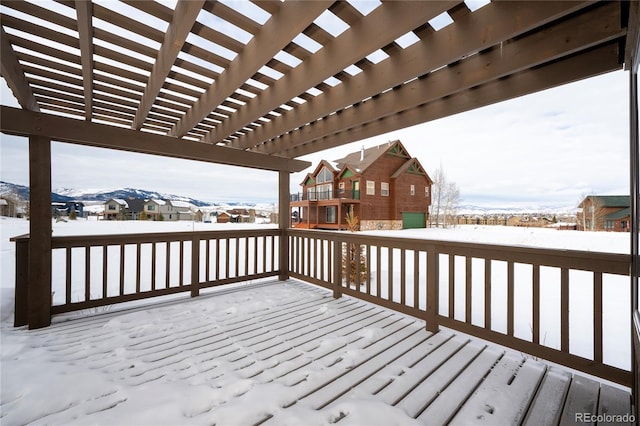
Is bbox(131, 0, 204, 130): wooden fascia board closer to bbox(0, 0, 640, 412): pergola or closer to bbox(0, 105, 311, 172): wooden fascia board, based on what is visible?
bbox(0, 0, 640, 412): pergola

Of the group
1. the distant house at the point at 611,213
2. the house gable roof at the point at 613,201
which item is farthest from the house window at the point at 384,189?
the house gable roof at the point at 613,201

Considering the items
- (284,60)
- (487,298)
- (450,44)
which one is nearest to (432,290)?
(487,298)

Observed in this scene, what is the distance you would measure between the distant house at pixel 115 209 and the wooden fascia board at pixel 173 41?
2.44m

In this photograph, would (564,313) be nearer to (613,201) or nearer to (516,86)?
(613,201)

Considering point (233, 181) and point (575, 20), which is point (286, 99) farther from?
point (233, 181)

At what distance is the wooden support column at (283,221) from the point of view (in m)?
4.43

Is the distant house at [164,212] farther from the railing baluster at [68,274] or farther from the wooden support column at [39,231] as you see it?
the wooden support column at [39,231]

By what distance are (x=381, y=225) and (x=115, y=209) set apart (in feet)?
41.1

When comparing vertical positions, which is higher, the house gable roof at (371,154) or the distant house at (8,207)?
the house gable roof at (371,154)

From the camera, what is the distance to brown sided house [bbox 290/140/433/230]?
14.1m

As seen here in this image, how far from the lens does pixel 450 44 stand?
59.8 inches

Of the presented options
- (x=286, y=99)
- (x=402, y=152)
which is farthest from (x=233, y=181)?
(x=402, y=152)

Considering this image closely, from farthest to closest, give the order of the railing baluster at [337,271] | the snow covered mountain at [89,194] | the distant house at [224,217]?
1. the distant house at [224,217]
2. the railing baluster at [337,271]
3. the snow covered mountain at [89,194]

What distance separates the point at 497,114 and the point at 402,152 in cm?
895
